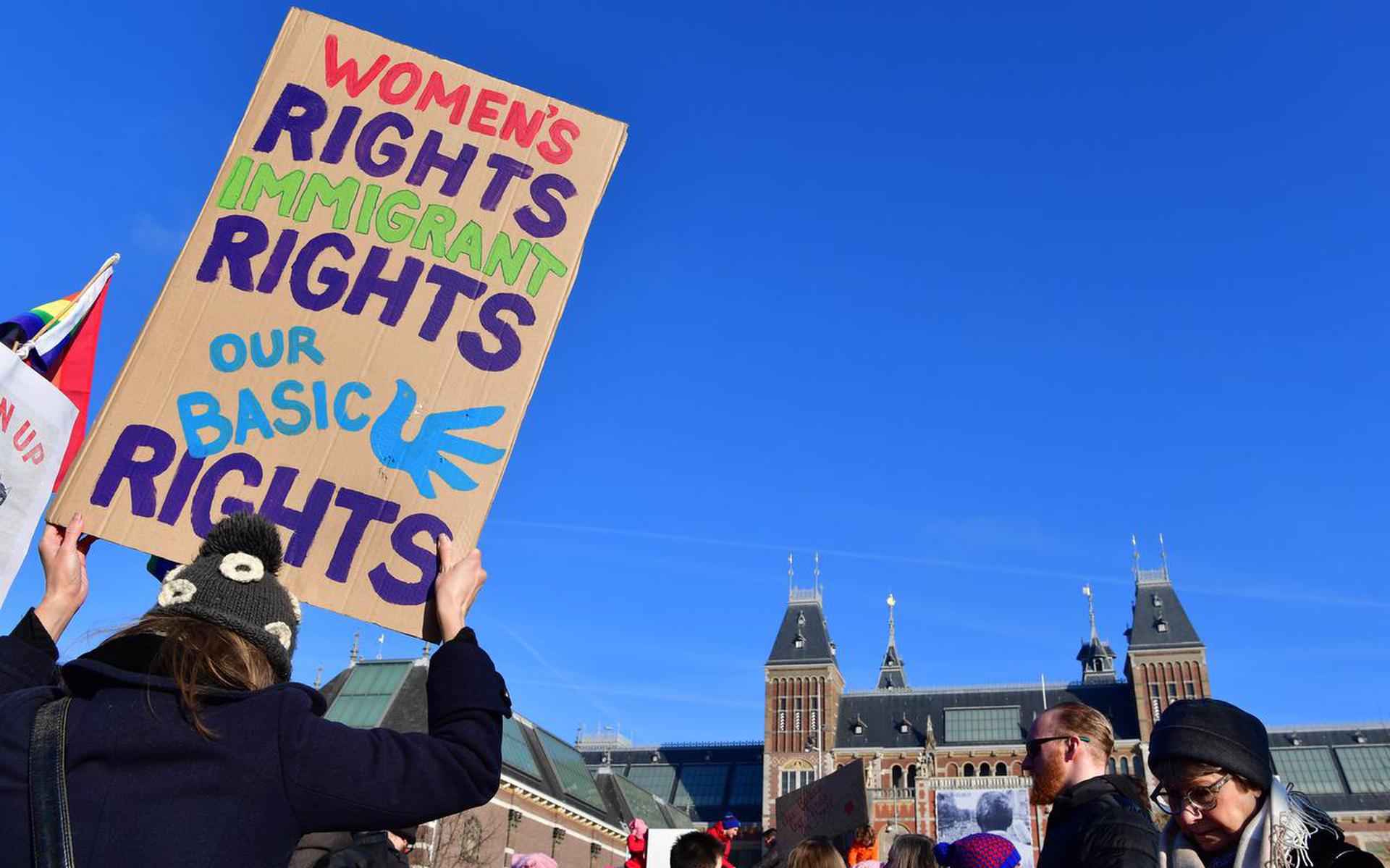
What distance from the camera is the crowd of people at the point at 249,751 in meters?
1.69

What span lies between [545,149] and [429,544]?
1.43m

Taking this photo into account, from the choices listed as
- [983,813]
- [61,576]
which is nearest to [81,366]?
[61,576]

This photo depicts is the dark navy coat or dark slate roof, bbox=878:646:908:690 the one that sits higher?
dark slate roof, bbox=878:646:908:690

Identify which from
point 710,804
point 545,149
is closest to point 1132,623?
point 710,804

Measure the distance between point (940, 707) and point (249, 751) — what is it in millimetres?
53353

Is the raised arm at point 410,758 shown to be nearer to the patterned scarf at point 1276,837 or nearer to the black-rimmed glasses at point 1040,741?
the patterned scarf at point 1276,837

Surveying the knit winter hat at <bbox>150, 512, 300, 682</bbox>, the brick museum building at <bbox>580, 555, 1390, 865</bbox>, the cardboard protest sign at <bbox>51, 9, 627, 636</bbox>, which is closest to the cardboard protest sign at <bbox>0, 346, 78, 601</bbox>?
the cardboard protest sign at <bbox>51, 9, 627, 636</bbox>

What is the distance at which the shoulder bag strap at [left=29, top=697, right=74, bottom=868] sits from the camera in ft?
5.33

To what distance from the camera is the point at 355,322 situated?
3.35 metres

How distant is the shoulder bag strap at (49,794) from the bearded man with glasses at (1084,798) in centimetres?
238

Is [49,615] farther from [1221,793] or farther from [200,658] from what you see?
[1221,793]

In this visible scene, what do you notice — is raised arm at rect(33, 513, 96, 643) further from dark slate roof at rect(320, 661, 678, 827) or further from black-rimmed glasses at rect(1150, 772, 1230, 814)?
dark slate roof at rect(320, 661, 678, 827)

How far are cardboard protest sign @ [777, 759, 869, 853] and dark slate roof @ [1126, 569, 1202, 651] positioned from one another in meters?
45.9

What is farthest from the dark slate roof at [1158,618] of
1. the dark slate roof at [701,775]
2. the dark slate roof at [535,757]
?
the dark slate roof at [535,757]
